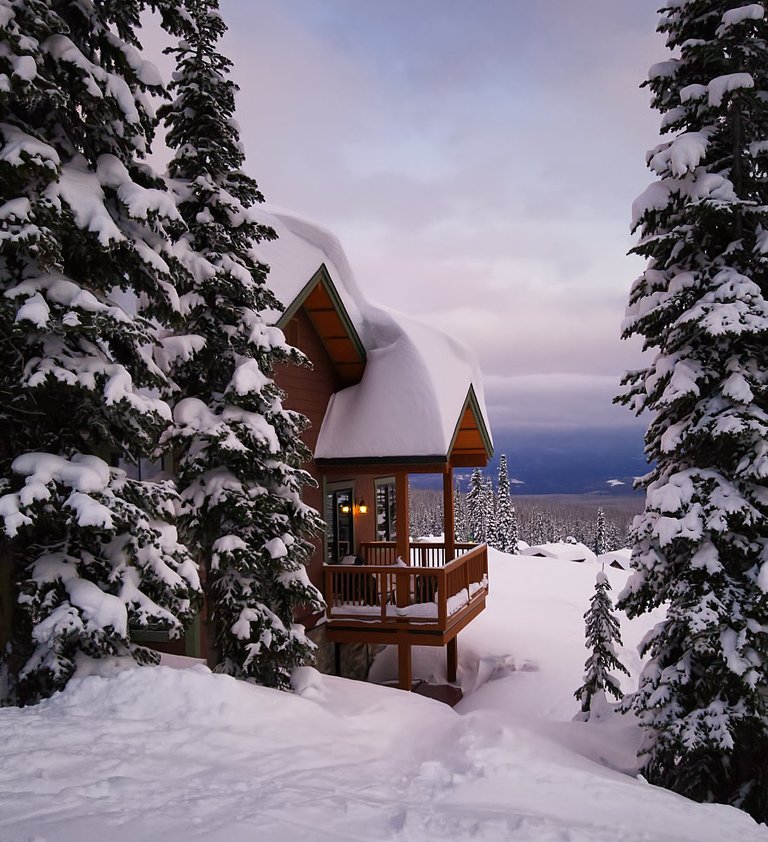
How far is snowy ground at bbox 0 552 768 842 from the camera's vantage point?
151 inches

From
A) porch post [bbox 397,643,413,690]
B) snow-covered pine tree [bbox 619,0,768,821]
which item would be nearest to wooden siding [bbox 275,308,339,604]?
porch post [bbox 397,643,413,690]

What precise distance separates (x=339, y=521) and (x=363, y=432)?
2.78m

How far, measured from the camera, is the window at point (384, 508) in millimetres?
18734

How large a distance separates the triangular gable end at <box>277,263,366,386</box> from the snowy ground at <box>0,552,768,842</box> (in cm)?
764

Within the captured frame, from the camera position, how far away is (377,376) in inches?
572

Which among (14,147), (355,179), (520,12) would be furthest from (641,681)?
(355,179)

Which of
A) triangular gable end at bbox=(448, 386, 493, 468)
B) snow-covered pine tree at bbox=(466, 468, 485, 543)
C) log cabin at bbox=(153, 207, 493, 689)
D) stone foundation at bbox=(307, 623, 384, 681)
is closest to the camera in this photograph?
log cabin at bbox=(153, 207, 493, 689)

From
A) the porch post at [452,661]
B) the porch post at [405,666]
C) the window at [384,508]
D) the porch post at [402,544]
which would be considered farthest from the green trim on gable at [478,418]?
the porch post at [452,661]

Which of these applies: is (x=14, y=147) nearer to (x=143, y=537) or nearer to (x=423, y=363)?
(x=143, y=537)

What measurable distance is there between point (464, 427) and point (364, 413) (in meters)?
3.78

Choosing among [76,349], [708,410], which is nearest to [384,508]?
[708,410]

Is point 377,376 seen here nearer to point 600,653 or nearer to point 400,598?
point 400,598

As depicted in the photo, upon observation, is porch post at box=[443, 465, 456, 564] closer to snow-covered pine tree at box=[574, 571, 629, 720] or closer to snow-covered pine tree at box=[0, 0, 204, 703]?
snow-covered pine tree at box=[574, 571, 629, 720]

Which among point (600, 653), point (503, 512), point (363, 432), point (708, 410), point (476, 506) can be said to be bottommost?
point (503, 512)
